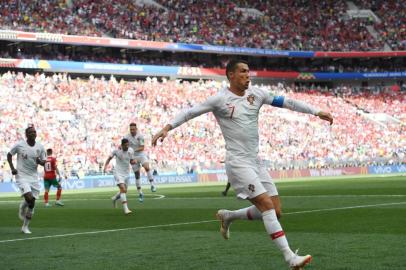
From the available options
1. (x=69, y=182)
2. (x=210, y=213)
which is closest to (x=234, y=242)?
(x=210, y=213)

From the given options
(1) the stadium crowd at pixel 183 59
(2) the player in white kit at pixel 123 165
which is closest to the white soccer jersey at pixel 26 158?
(2) the player in white kit at pixel 123 165

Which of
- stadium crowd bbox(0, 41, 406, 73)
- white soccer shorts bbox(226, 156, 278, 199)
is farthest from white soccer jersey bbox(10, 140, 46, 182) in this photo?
stadium crowd bbox(0, 41, 406, 73)

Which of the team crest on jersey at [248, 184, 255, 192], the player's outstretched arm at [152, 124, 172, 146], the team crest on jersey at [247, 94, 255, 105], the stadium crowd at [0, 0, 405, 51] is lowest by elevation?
the team crest on jersey at [248, 184, 255, 192]

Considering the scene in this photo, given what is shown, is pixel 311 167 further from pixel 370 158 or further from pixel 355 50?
pixel 355 50

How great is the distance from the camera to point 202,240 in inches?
522

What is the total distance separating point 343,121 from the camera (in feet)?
229

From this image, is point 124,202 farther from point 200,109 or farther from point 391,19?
point 391,19

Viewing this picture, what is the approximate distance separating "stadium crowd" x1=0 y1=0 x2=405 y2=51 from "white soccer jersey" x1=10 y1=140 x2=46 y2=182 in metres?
44.0

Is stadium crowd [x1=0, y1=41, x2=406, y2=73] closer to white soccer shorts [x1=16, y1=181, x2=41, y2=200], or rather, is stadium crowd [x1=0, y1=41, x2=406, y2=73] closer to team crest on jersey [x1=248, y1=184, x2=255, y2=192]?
white soccer shorts [x1=16, y1=181, x2=41, y2=200]

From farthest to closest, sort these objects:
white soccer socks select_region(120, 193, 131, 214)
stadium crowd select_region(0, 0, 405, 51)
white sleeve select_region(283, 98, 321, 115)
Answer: stadium crowd select_region(0, 0, 405, 51) < white soccer socks select_region(120, 193, 131, 214) < white sleeve select_region(283, 98, 321, 115)

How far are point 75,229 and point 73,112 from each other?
3744 centimetres

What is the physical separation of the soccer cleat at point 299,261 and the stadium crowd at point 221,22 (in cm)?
5300

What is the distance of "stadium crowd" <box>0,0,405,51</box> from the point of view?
62.5 m

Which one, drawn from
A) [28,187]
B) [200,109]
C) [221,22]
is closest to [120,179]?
[28,187]
